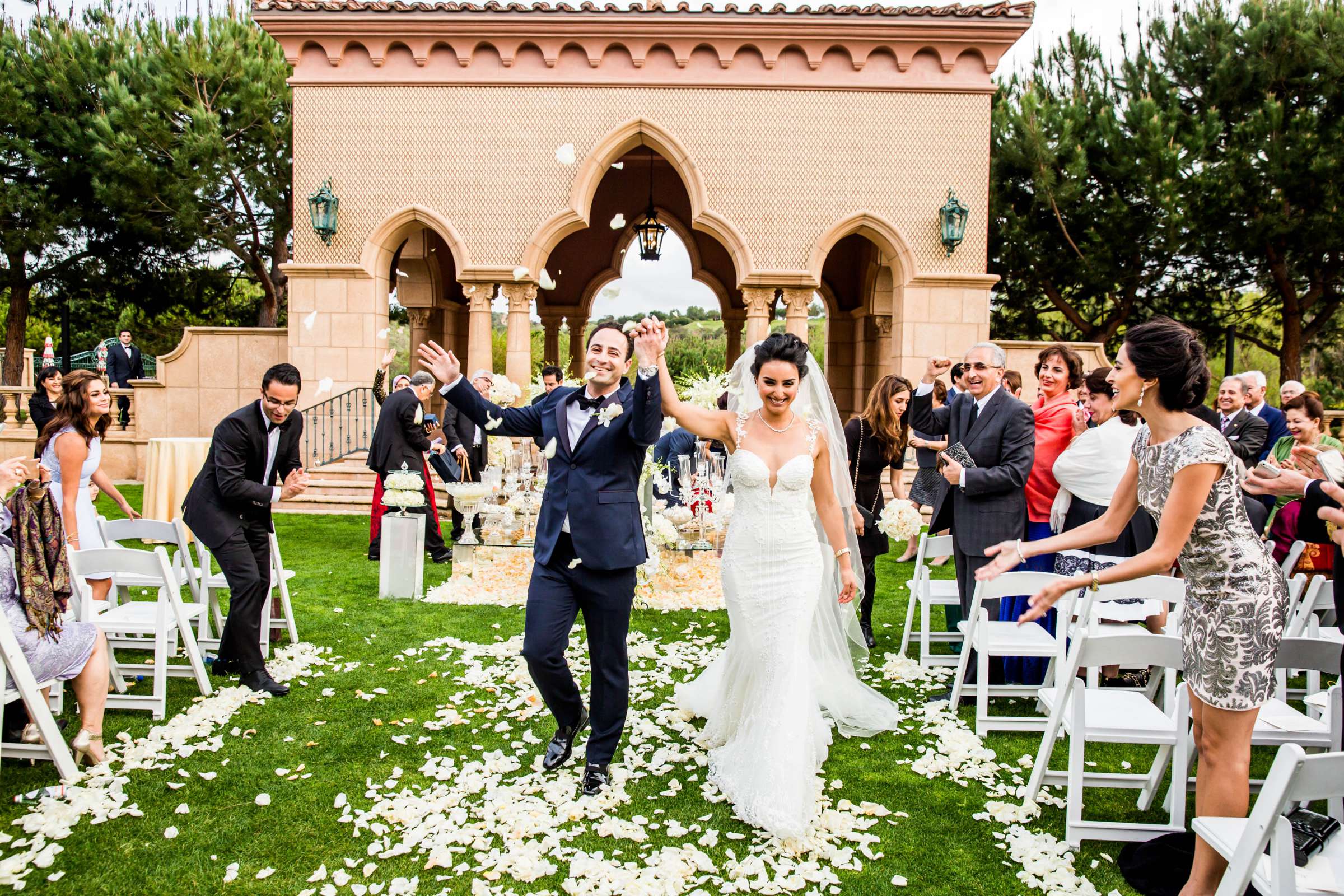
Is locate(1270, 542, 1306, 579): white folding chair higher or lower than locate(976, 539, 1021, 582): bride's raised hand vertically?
lower

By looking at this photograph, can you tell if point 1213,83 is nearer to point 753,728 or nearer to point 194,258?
point 753,728

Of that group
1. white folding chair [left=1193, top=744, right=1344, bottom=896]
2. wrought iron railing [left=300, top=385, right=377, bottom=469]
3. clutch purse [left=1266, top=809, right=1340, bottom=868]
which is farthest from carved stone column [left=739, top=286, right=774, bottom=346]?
white folding chair [left=1193, top=744, right=1344, bottom=896]

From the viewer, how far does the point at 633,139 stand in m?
13.7

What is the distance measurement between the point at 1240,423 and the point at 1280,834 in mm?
5879

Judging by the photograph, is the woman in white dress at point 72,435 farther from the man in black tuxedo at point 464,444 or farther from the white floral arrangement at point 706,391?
the man in black tuxedo at point 464,444

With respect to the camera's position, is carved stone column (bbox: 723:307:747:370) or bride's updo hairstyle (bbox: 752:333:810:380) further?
carved stone column (bbox: 723:307:747:370)

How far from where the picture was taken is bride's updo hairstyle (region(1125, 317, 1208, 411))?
9.61 feet

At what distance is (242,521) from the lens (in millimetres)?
5367

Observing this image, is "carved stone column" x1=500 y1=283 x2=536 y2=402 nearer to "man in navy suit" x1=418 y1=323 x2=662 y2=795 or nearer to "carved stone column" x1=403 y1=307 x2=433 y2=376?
"carved stone column" x1=403 y1=307 x2=433 y2=376

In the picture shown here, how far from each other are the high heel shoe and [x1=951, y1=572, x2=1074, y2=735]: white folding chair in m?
4.42

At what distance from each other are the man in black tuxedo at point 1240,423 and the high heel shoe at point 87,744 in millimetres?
7503

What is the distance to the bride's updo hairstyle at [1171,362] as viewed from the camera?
293cm

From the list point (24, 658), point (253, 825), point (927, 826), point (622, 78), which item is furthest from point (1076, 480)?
point (622, 78)

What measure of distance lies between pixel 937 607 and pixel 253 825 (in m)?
5.98
